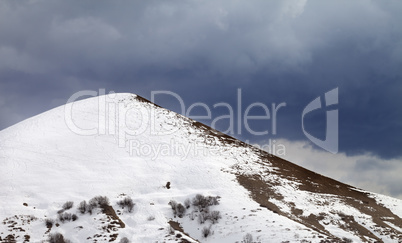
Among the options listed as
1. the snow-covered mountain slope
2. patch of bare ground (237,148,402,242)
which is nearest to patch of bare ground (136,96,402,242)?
patch of bare ground (237,148,402,242)

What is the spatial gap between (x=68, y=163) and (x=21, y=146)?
7.26 m

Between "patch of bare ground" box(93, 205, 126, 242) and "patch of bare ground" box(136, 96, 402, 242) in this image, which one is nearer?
"patch of bare ground" box(93, 205, 126, 242)

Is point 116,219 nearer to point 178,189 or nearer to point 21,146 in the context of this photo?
point 178,189

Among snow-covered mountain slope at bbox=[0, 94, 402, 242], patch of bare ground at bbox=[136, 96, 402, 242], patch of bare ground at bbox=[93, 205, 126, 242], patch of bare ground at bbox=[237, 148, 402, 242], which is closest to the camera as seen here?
patch of bare ground at bbox=[93, 205, 126, 242]

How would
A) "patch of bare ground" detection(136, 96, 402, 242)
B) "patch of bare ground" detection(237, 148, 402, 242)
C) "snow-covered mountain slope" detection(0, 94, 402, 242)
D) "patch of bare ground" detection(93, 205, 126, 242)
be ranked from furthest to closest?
"patch of bare ground" detection(136, 96, 402, 242) → "patch of bare ground" detection(237, 148, 402, 242) → "snow-covered mountain slope" detection(0, 94, 402, 242) → "patch of bare ground" detection(93, 205, 126, 242)

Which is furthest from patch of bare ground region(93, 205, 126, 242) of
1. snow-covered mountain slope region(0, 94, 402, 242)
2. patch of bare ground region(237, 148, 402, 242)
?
patch of bare ground region(237, 148, 402, 242)

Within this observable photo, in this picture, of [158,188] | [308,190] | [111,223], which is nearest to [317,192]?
[308,190]

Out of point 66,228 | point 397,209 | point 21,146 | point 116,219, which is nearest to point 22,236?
point 66,228

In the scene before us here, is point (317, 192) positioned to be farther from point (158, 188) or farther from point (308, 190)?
point (158, 188)

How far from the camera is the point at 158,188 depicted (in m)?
41.4

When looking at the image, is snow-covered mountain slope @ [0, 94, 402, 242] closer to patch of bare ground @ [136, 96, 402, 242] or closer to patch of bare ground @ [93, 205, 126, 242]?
patch of bare ground @ [93, 205, 126, 242]

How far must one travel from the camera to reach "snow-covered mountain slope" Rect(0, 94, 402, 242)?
3203 cm

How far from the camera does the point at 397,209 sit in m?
46.1

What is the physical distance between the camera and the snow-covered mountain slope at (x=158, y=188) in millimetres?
32031
